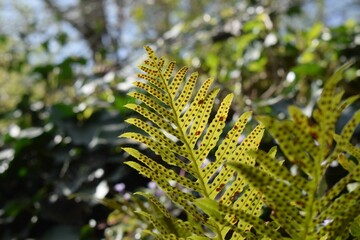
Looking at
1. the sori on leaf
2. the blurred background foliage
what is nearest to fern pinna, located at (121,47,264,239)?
the sori on leaf

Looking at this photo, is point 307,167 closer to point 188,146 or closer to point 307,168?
point 307,168

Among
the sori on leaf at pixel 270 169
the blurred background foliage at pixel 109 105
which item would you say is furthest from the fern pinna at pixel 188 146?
the blurred background foliage at pixel 109 105

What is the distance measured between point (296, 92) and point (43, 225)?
3.46ft

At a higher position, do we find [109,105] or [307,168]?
[109,105]

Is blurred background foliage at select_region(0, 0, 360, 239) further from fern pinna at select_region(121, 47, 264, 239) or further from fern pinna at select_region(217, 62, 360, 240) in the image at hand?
fern pinna at select_region(217, 62, 360, 240)

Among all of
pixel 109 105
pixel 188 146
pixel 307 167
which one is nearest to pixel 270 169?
pixel 307 167

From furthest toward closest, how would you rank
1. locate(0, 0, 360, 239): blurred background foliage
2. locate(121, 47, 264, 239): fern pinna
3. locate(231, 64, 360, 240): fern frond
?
locate(0, 0, 360, 239): blurred background foliage
locate(121, 47, 264, 239): fern pinna
locate(231, 64, 360, 240): fern frond

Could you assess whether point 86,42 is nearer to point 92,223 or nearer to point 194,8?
point 194,8

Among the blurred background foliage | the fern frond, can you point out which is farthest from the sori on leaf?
the blurred background foliage

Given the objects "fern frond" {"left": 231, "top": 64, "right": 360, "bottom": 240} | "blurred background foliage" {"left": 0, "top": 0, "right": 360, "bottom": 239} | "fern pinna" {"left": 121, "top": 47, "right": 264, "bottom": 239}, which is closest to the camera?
"fern frond" {"left": 231, "top": 64, "right": 360, "bottom": 240}

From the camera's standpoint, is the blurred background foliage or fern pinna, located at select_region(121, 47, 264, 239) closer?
fern pinna, located at select_region(121, 47, 264, 239)

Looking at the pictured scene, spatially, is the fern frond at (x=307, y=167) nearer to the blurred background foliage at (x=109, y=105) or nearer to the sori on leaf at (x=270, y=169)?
the sori on leaf at (x=270, y=169)

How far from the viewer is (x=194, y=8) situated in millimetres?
6789

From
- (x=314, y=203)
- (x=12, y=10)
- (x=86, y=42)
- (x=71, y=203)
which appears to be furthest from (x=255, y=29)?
(x=12, y=10)
